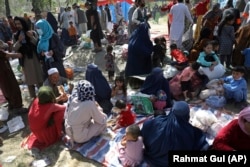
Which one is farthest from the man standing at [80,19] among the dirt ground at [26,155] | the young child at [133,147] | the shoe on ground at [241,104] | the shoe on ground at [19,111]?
the young child at [133,147]

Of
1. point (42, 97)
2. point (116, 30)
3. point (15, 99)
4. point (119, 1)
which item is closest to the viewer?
point (42, 97)

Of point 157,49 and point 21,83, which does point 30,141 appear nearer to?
point 21,83

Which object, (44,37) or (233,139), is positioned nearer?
(233,139)

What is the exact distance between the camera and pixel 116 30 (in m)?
10.0

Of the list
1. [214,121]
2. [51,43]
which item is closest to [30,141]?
[51,43]

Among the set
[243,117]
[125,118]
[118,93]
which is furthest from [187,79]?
[243,117]

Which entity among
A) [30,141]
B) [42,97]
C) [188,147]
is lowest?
[30,141]

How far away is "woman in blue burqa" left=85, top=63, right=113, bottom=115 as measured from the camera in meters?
4.93

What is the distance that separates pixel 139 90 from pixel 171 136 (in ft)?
7.37

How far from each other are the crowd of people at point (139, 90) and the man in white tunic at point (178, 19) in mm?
24

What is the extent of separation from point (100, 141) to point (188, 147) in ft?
4.60

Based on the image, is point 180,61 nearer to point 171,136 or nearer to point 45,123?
point 171,136

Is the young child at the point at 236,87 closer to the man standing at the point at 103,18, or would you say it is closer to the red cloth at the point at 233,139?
the red cloth at the point at 233,139

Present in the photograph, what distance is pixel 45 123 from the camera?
4.14m
